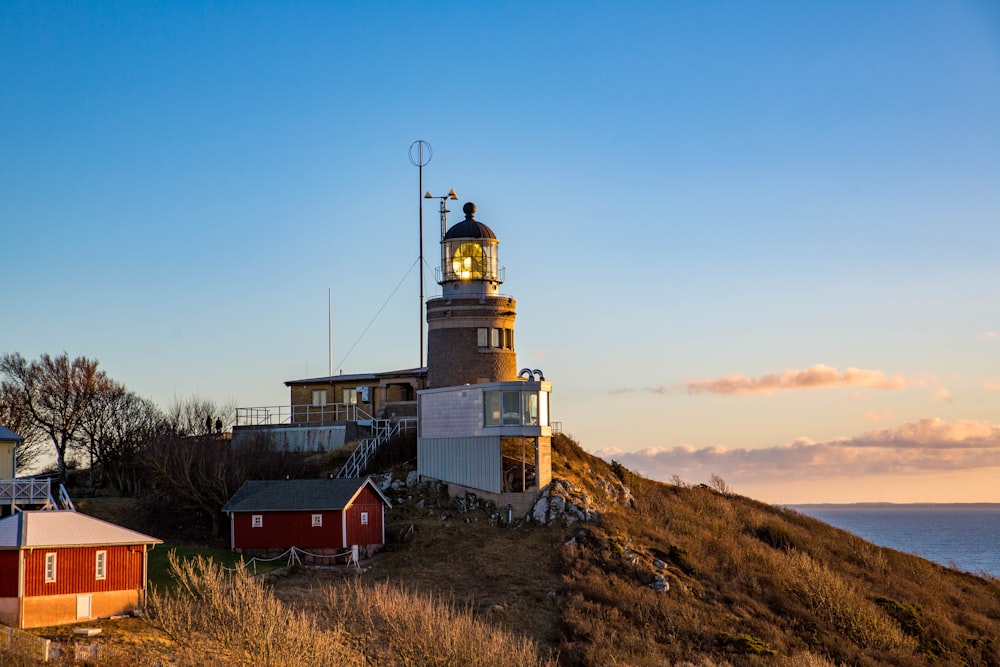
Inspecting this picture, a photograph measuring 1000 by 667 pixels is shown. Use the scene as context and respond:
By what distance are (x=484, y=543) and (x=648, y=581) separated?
659 cm

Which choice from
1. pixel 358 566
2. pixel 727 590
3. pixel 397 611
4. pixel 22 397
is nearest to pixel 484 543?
pixel 358 566

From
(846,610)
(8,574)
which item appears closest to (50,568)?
(8,574)

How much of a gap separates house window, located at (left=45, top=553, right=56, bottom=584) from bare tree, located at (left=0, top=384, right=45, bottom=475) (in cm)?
3019

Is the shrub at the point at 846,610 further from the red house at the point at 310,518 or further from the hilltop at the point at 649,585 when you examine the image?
the red house at the point at 310,518

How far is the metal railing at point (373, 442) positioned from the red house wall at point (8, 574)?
19929mm

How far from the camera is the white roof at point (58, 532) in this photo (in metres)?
34.1

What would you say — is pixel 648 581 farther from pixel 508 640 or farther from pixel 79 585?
pixel 79 585

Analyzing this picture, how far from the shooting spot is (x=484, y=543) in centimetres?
4394

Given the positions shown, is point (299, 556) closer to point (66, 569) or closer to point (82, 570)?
point (82, 570)

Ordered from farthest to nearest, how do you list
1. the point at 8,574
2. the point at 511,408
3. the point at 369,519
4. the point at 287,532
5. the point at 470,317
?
the point at 470,317 → the point at 511,408 → the point at 369,519 → the point at 287,532 → the point at 8,574

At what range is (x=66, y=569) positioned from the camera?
34344mm

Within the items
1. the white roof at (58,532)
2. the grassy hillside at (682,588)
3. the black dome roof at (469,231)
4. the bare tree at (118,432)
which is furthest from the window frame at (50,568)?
the black dome roof at (469,231)

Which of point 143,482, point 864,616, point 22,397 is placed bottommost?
point 864,616

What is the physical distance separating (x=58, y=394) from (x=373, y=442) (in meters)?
20.1
